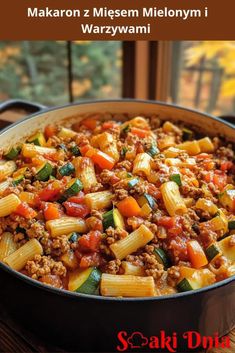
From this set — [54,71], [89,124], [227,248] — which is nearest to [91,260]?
[227,248]

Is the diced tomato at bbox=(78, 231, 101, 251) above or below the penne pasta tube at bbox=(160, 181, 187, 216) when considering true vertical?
below

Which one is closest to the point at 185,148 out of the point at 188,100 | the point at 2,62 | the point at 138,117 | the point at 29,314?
the point at 138,117

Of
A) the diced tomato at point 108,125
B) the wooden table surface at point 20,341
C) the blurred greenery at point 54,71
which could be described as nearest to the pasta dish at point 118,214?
the diced tomato at point 108,125

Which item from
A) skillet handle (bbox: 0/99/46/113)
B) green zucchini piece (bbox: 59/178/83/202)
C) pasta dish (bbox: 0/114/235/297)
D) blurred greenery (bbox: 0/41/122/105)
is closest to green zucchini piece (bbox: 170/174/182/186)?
pasta dish (bbox: 0/114/235/297)

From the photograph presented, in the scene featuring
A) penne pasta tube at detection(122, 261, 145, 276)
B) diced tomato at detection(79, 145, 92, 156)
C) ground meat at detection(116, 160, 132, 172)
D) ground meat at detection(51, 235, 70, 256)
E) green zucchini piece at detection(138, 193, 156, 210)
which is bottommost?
penne pasta tube at detection(122, 261, 145, 276)

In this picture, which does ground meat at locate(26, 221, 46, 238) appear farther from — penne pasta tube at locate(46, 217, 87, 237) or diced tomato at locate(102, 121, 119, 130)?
diced tomato at locate(102, 121, 119, 130)

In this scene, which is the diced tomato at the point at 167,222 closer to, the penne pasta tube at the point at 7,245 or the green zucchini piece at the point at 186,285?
the green zucchini piece at the point at 186,285
